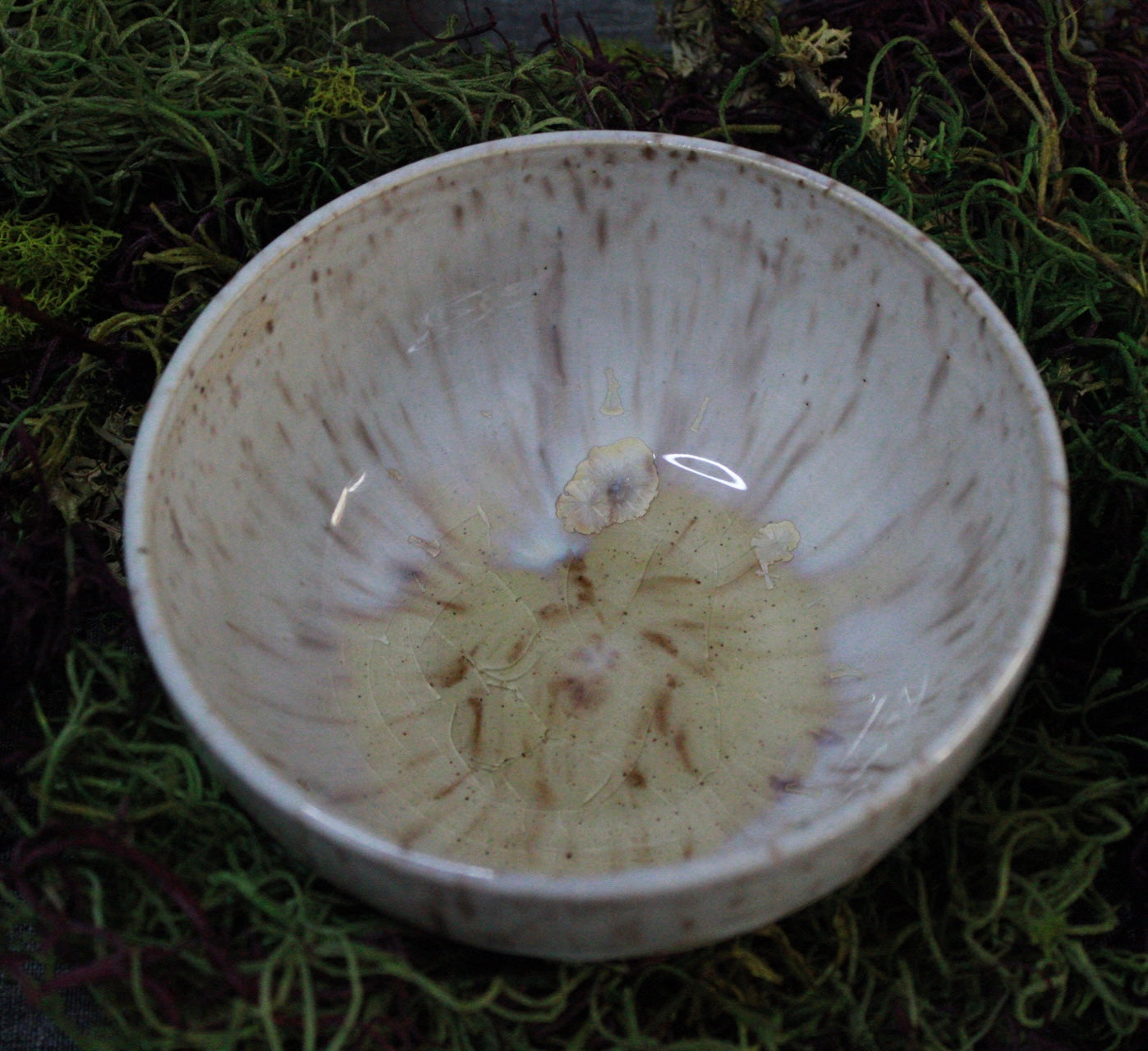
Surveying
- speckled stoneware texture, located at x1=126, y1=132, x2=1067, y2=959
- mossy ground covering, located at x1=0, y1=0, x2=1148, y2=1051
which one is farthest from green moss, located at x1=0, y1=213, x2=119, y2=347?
speckled stoneware texture, located at x1=126, y1=132, x2=1067, y2=959

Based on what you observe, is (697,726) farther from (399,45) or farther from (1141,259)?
(399,45)

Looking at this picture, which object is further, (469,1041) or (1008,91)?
(1008,91)

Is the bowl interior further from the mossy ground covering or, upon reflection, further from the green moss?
the green moss

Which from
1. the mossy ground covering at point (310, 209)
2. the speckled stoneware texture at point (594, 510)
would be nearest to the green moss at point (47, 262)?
the mossy ground covering at point (310, 209)

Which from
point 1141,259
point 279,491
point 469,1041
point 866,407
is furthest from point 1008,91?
point 469,1041

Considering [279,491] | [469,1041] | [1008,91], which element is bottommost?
[469,1041]

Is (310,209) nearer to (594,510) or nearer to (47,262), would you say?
(47,262)

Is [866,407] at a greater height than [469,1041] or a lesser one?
greater
